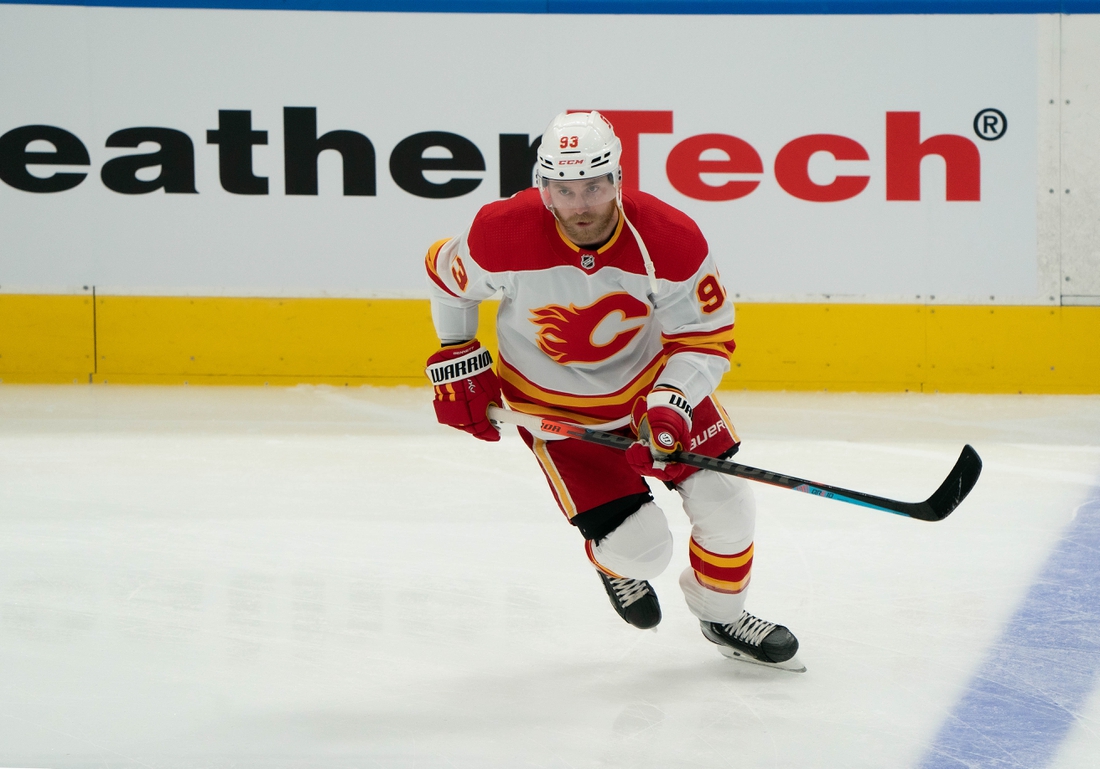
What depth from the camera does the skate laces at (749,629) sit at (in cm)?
219

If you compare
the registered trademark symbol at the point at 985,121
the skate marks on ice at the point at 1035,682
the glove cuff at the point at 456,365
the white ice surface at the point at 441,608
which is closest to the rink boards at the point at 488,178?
the registered trademark symbol at the point at 985,121

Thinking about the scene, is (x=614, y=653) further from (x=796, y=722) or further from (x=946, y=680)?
(x=946, y=680)

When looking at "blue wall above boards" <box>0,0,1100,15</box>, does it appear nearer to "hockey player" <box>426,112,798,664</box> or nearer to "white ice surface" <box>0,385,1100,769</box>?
"white ice surface" <box>0,385,1100,769</box>

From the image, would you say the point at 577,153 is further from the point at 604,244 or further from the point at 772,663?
the point at 772,663

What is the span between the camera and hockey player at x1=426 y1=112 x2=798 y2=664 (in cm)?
204

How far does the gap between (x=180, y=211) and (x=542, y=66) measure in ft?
6.15

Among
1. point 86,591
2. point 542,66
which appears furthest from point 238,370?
point 86,591

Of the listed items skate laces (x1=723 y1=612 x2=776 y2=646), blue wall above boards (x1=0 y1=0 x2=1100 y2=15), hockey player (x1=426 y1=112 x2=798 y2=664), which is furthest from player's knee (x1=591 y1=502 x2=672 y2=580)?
blue wall above boards (x1=0 y1=0 x2=1100 y2=15)

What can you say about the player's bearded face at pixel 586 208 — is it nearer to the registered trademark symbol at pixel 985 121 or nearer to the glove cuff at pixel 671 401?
the glove cuff at pixel 671 401

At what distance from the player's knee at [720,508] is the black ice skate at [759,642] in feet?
0.51

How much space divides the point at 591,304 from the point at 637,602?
61 cm

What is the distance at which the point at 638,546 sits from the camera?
2203mm

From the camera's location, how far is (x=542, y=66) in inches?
218

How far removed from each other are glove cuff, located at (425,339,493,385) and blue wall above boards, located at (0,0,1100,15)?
3630mm
